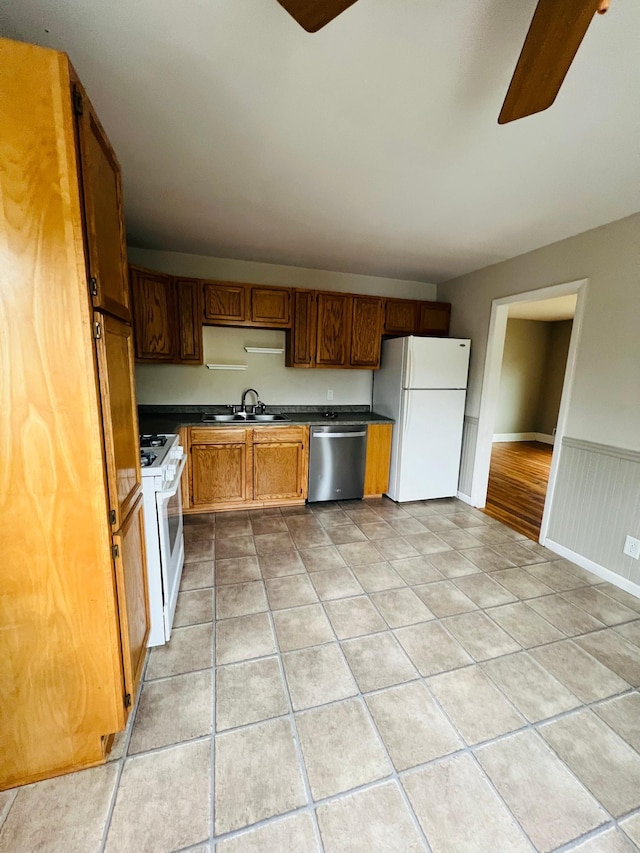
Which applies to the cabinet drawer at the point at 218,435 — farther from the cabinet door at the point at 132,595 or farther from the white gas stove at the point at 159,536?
the cabinet door at the point at 132,595

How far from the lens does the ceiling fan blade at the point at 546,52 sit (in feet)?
2.70

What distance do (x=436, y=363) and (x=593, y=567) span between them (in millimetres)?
2069

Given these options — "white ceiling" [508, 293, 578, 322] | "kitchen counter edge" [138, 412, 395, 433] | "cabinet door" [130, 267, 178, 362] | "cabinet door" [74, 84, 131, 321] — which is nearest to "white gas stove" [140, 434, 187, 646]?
"cabinet door" [74, 84, 131, 321]

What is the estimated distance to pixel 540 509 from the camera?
3631 millimetres

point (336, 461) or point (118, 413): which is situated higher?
point (118, 413)

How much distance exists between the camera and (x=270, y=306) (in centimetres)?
340

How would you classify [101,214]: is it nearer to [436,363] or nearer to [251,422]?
[251,422]

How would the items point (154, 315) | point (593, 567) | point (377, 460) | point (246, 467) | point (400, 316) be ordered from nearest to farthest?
point (593, 567) < point (154, 315) < point (246, 467) < point (377, 460) < point (400, 316)

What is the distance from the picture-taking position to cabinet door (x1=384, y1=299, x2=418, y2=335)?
150 inches

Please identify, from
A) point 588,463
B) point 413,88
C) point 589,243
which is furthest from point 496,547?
point 413,88

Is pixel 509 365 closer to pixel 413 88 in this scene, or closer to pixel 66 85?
pixel 413 88

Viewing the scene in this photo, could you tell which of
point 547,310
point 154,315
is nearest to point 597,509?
point 154,315

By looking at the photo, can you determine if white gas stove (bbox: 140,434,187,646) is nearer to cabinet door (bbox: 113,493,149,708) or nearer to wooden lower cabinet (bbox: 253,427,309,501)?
cabinet door (bbox: 113,493,149,708)

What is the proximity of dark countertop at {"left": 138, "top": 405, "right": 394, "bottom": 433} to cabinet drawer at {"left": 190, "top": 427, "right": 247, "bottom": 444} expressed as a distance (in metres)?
0.04
